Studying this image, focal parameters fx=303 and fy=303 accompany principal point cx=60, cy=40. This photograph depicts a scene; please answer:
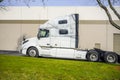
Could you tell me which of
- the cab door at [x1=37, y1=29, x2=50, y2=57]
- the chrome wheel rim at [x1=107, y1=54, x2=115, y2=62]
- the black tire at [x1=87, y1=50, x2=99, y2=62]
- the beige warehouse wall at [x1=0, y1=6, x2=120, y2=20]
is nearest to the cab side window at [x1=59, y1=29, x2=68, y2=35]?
the cab door at [x1=37, y1=29, x2=50, y2=57]

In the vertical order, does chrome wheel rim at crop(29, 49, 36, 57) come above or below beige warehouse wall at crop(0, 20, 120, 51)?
below

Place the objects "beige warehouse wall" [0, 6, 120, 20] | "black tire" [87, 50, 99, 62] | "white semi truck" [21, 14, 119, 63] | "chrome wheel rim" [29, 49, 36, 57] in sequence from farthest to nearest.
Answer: "beige warehouse wall" [0, 6, 120, 20]
"chrome wheel rim" [29, 49, 36, 57]
"white semi truck" [21, 14, 119, 63]
"black tire" [87, 50, 99, 62]

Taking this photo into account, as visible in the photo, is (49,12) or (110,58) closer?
(110,58)

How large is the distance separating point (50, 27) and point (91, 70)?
10674 millimetres

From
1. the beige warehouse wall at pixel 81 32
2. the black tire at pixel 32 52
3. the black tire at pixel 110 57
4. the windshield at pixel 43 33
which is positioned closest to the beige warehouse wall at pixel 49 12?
the beige warehouse wall at pixel 81 32

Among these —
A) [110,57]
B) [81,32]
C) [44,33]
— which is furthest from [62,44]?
[81,32]

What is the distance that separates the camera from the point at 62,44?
26.4m

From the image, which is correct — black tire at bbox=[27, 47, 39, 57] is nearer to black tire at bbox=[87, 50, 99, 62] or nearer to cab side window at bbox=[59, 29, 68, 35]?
cab side window at bbox=[59, 29, 68, 35]

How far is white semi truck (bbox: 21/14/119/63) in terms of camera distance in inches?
1010

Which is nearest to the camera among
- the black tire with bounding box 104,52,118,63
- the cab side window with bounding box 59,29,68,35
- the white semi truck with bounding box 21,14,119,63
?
the black tire with bounding box 104,52,118,63

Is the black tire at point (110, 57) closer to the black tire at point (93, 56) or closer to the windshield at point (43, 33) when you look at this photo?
the black tire at point (93, 56)

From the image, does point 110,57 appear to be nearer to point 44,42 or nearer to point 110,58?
point 110,58

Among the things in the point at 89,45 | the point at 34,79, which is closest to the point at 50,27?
the point at 89,45

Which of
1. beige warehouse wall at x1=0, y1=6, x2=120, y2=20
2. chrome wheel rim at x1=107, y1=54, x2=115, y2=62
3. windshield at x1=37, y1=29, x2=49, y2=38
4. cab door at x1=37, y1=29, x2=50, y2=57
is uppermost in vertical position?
beige warehouse wall at x1=0, y1=6, x2=120, y2=20
